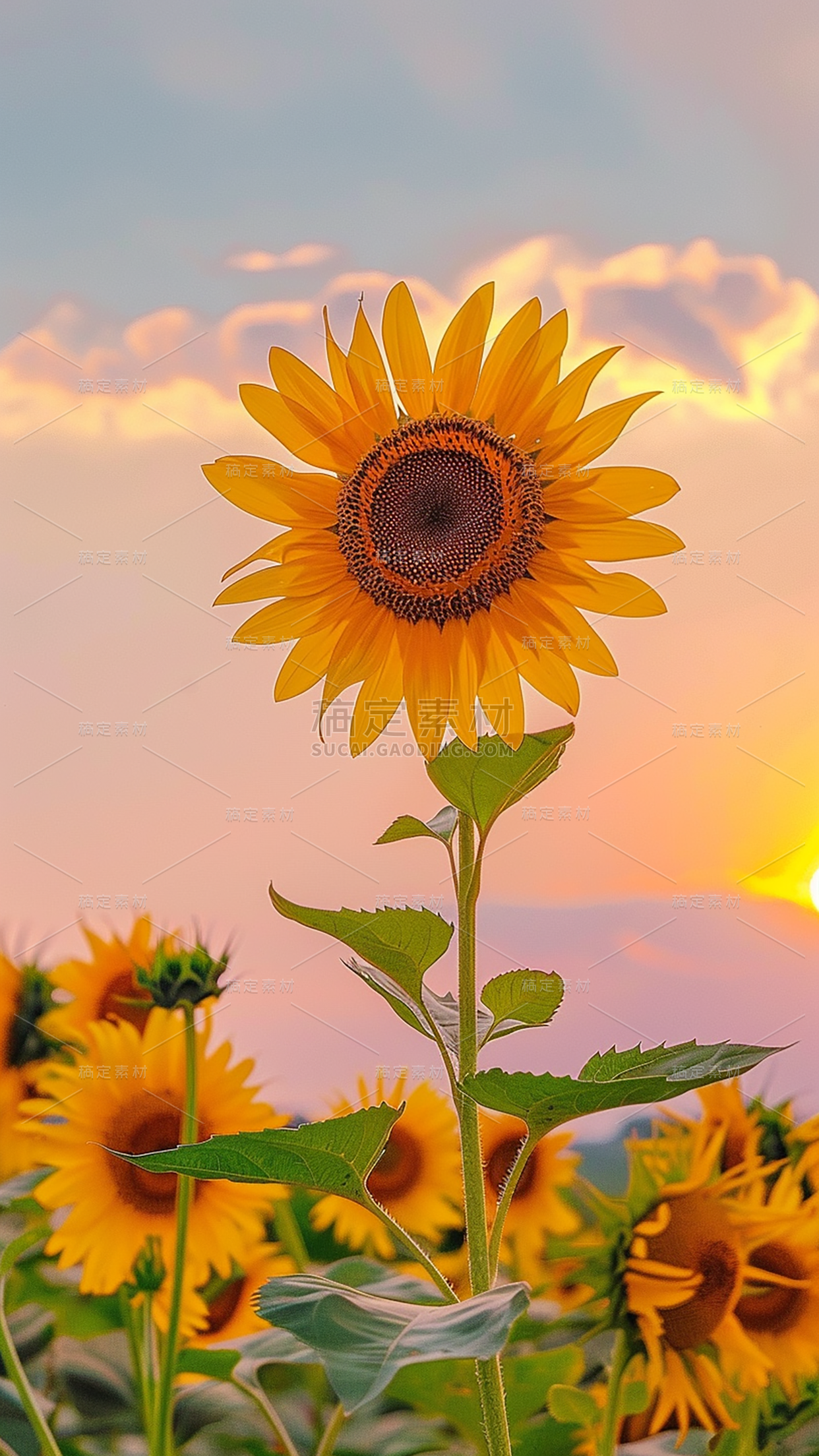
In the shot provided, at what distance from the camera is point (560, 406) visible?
0.73m

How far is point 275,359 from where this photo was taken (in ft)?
2.48

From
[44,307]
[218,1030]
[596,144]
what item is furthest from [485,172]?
[218,1030]

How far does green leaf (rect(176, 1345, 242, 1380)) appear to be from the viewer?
0.85 meters

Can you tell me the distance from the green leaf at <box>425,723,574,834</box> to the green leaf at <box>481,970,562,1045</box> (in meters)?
0.10

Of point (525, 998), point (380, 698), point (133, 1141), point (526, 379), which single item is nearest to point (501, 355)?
point (526, 379)

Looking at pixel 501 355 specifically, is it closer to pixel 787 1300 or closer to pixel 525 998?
pixel 525 998

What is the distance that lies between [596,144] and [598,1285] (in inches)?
36.8

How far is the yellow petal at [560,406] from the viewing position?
2.37 ft

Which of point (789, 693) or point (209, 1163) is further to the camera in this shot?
point (789, 693)

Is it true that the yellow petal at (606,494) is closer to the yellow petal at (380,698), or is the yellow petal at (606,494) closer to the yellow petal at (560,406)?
the yellow petal at (560,406)

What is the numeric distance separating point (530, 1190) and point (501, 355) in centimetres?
64

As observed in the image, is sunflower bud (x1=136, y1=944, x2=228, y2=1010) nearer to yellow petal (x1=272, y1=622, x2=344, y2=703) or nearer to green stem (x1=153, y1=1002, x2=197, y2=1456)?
green stem (x1=153, y1=1002, x2=197, y2=1456)

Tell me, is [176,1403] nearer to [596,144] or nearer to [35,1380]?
[35,1380]

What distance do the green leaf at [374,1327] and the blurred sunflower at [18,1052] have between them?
376 millimetres
